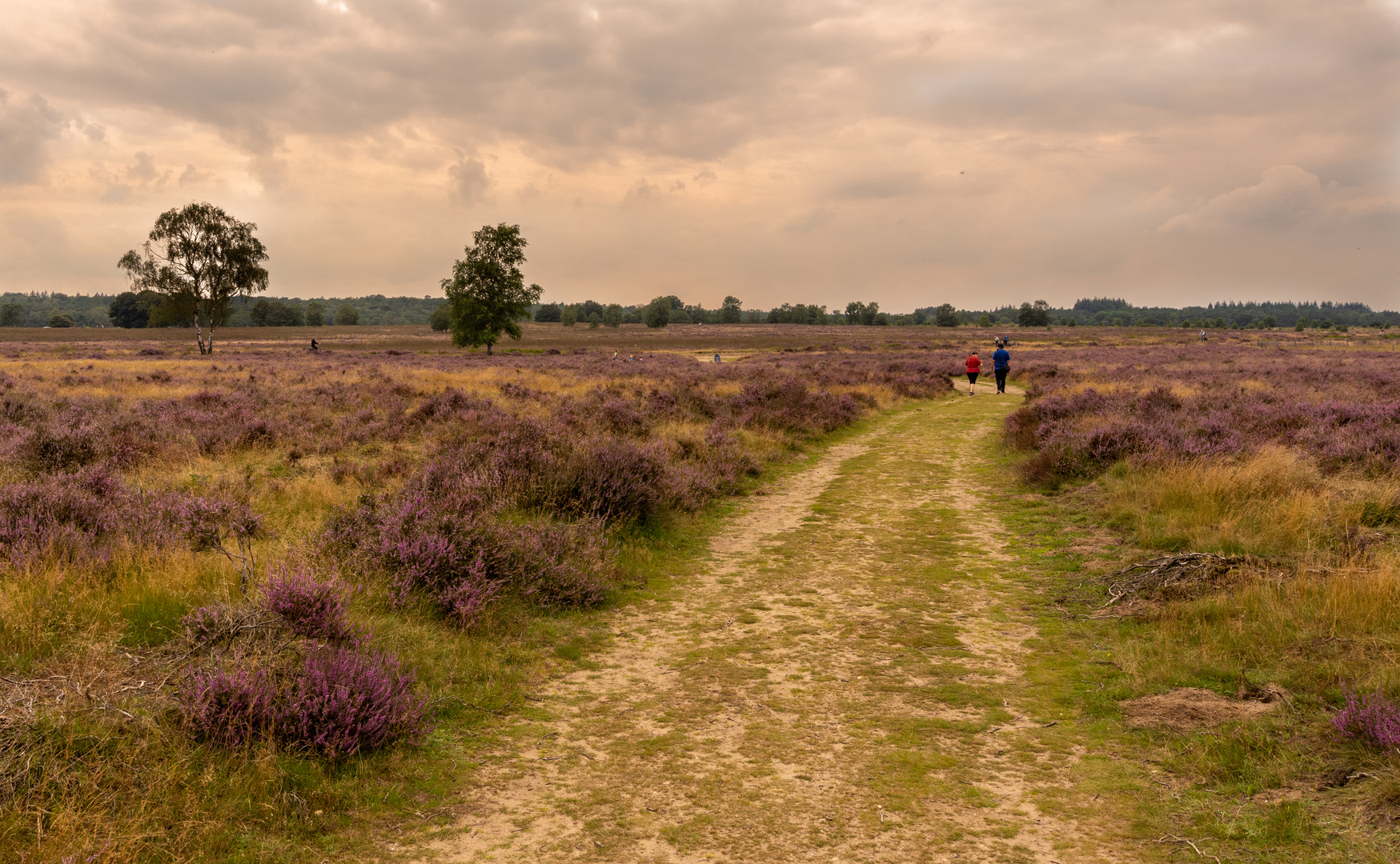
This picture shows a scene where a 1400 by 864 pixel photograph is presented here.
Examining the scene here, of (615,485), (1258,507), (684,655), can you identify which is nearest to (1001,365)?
(1258,507)

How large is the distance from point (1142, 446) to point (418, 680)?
12418 mm

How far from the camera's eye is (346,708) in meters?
4.27

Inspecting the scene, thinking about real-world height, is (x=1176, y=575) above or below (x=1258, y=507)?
below

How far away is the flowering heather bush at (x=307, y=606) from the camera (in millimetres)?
5031

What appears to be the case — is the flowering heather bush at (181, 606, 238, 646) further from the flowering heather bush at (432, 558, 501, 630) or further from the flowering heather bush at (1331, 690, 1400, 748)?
the flowering heather bush at (1331, 690, 1400, 748)

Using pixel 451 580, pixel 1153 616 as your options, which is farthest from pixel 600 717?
pixel 1153 616

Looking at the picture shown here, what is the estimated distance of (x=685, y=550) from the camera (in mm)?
9844

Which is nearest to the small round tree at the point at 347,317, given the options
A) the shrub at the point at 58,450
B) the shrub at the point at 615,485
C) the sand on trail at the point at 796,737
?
the shrub at the point at 58,450

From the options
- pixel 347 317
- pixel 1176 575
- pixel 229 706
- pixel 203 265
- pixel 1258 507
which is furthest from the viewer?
pixel 347 317

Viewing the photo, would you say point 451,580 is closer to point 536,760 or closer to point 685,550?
point 536,760

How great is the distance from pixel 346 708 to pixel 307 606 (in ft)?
3.88

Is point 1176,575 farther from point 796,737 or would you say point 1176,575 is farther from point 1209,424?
point 1209,424

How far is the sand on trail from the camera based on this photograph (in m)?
3.83

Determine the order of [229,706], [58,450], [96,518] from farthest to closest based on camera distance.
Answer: [58,450]
[96,518]
[229,706]
